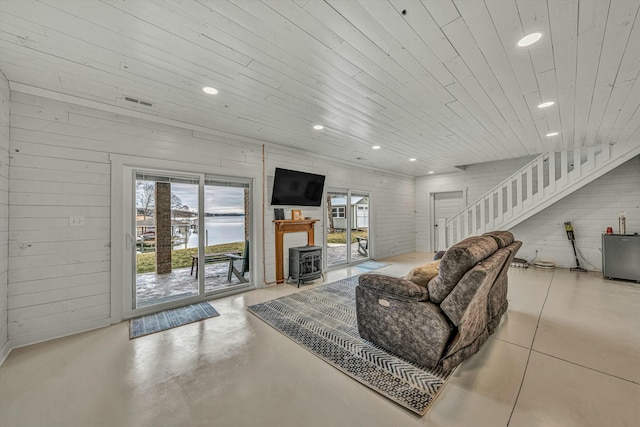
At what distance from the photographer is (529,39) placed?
190cm

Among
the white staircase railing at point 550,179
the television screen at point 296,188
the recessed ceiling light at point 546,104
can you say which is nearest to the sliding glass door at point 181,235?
the television screen at point 296,188

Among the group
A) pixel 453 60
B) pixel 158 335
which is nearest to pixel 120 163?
pixel 158 335

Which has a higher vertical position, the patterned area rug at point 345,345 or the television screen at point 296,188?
the television screen at point 296,188

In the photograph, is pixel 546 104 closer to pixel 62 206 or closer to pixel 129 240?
pixel 129 240

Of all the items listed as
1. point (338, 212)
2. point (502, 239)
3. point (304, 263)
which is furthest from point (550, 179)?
point (304, 263)

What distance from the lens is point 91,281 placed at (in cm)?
295

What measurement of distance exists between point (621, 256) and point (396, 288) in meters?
5.46

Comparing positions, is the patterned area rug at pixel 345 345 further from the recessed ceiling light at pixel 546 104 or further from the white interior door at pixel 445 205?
the white interior door at pixel 445 205

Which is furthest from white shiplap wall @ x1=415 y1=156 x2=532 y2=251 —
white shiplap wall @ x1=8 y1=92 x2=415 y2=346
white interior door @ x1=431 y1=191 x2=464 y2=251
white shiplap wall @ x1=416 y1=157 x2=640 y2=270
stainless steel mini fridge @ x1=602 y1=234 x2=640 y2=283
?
white shiplap wall @ x1=8 y1=92 x2=415 y2=346

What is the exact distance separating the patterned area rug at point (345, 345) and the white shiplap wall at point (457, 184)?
5140 millimetres

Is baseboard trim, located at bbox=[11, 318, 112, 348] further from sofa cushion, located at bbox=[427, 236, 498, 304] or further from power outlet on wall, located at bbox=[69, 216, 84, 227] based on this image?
sofa cushion, located at bbox=[427, 236, 498, 304]

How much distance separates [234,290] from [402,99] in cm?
374

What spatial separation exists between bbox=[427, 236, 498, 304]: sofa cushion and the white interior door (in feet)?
19.7

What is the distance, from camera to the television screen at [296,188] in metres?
4.67
